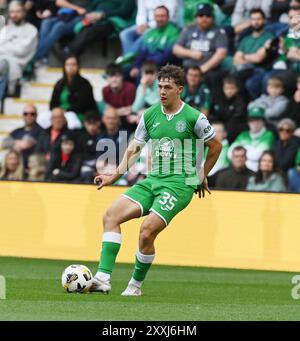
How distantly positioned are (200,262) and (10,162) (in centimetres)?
424

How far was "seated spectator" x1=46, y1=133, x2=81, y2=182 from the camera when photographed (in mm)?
18891

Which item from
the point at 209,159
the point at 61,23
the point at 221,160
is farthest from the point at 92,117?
the point at 209,159

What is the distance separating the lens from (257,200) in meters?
17.0

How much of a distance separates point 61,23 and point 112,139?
2875mm

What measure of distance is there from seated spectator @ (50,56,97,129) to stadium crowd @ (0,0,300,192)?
0.06ft

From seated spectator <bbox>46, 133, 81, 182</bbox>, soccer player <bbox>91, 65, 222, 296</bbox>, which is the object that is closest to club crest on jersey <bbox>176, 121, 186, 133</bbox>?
soccer player <bbox>91, 65, 222, 296</bbox>

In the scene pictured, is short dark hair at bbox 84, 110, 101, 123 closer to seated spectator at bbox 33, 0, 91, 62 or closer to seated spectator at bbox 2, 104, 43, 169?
seated spectator at bbox 2, 104, 43, 169

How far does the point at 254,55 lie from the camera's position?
60.4ft

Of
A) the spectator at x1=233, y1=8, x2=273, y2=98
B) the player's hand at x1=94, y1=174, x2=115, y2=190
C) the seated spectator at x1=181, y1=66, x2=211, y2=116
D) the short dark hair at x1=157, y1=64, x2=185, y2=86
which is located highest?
Result: the spectator at x1=233, y1=8, x2=273, y2=98

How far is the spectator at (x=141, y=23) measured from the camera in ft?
63.5

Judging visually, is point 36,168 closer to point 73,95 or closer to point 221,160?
point 73,95

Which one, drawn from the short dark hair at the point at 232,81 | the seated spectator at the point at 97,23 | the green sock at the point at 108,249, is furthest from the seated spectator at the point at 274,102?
the green sock at the point at 108,249

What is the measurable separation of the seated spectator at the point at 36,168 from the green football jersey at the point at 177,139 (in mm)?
7985
